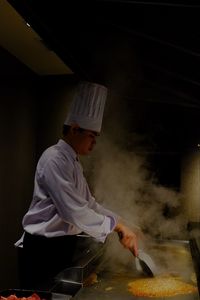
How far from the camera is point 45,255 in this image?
2.86 metres

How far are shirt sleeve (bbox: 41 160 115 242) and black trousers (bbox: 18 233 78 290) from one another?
28cm

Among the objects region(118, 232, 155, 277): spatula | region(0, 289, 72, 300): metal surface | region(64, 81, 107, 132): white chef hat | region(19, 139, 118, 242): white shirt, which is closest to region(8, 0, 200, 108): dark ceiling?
region(64, 81, 107, 132): white chef hat

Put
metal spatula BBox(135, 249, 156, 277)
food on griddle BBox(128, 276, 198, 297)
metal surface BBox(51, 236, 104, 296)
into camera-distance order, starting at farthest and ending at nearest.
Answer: metal spatula BBox(135, 249, 156, 277) < food on griddle BBox(128, 276, 198, 297) < metal surface BBox(51, 236, 104, 296)

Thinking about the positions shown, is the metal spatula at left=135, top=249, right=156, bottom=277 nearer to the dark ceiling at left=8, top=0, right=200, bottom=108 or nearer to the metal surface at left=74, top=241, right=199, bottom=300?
the metal surface at left=74, top=241, right=199, bottom=300

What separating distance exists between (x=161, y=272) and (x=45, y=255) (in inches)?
35.2

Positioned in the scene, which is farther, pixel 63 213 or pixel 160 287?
pixel 63 213

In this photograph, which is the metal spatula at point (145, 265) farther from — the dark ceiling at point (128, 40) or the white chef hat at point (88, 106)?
the dark ceiling at point (128, 40)

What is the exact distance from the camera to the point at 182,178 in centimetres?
589

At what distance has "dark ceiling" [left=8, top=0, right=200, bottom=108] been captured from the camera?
107 inches

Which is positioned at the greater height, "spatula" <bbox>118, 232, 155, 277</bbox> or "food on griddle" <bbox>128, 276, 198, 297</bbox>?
"spatula" <bbox>118, 232, 155, 277</bbox>

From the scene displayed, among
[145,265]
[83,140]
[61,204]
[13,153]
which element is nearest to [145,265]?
[145,265]

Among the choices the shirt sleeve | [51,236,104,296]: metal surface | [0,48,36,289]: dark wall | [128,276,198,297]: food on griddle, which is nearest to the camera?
[51,236,104,296]: metal surface

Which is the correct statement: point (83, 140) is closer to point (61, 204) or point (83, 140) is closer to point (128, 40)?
point (61, 204)

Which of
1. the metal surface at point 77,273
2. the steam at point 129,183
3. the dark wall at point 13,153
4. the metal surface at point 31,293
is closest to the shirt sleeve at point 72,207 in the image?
the metal surface at point 77,273
